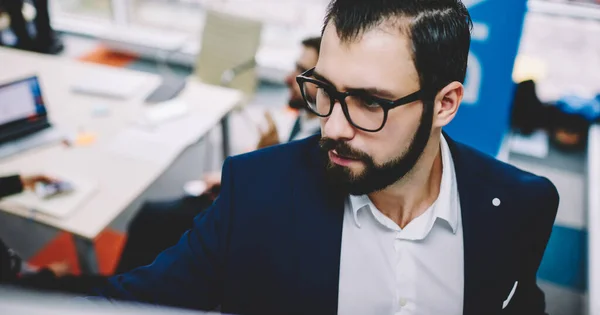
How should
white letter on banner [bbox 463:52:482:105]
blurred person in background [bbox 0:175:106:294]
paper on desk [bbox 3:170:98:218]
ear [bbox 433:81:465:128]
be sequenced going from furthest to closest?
1. white letter on banner [bbox 463:52:482:105]
2. paper on desk [bbox 3:170:98:218]
3. blurred person in background [bbox 0:175:106:294]
4. ear [bbox 433:81:465:128]

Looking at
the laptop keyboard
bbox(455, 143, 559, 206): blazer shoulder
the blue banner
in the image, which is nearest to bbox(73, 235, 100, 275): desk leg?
the laptop keyboard

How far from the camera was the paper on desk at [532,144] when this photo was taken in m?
4.14

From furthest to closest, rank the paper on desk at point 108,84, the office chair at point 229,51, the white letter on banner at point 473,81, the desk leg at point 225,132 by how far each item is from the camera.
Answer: the office chair at point 229,51 → the desk leg at point 225,132 → the paper on desk at point 108,84 → the white letter on banner at point 473,81

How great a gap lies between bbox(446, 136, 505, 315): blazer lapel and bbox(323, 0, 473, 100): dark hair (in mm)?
314

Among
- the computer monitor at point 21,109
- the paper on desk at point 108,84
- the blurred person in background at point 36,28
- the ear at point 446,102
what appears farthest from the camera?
the blurred person in background at point 36,28

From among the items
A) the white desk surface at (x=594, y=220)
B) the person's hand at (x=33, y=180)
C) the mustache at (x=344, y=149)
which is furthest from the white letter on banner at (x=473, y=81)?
the person's hand at (x=33, y=180)

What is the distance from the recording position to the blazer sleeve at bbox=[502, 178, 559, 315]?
3.96 ft

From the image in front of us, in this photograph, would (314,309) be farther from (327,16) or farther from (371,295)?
(327,16)

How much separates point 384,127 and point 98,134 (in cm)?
215

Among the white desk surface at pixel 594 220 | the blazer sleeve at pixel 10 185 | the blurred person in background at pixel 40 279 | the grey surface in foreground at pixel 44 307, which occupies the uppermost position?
the grey surface in foreground at pixel 44 307

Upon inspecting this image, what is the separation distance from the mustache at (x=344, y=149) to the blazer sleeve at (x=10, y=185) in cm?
175

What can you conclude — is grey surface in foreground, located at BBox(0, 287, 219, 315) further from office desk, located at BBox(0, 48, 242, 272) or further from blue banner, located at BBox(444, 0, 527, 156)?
blue banner, located at BBox(444, 0, 527, 156)

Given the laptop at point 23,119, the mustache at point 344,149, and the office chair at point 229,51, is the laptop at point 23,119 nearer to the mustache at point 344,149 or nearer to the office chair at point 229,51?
the office chair at point 229,51

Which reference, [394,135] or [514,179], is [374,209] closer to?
[394,135]
